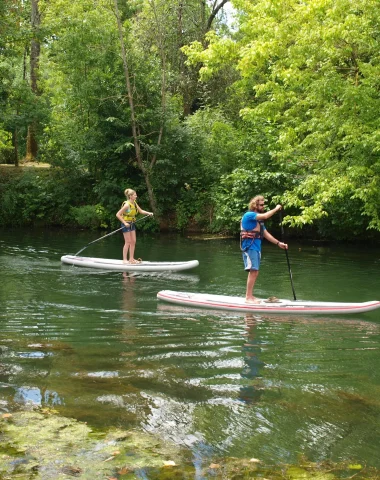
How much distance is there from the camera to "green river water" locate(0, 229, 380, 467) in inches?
188

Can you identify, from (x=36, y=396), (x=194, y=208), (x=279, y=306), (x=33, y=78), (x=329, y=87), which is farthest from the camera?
(x=33, y=78)

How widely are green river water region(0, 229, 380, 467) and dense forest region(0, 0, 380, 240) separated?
25.1 ft

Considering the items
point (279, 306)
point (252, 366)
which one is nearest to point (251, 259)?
point (279, 306)

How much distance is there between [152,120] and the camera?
2356cm

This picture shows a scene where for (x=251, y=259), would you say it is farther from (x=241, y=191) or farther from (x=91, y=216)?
(x=91, y=216)

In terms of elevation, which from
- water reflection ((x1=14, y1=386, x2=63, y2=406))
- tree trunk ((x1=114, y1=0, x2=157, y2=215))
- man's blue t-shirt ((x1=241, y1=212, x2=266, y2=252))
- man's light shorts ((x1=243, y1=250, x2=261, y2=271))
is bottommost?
water reflection ((x1=14, y1=386, x2=63, y2=406))

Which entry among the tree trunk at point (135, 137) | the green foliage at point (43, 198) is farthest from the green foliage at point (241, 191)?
the green foliage at point (43, 198)

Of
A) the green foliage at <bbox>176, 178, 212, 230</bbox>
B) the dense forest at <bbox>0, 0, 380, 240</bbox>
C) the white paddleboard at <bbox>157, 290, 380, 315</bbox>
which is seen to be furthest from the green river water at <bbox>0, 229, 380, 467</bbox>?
the green foliage at <bbox>176, 178, 212, 230</bbox>

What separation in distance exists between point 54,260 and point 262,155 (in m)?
9.03

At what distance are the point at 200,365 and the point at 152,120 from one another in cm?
1821

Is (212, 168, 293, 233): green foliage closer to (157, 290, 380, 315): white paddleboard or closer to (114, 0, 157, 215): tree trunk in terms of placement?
(114, 0, 157, 215): tree trunk

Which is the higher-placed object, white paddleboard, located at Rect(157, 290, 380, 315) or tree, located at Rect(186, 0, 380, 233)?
tree, located at Rect(186, 0, 380, 233)

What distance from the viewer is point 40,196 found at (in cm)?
2489

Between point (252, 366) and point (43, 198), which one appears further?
point (43, 198)
